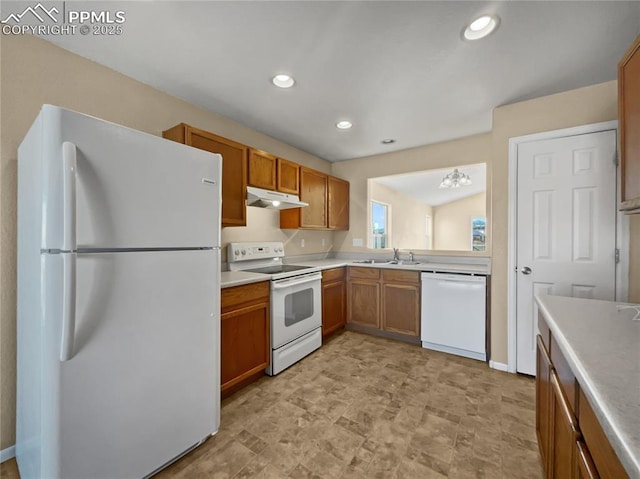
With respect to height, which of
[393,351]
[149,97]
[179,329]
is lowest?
[393,351]

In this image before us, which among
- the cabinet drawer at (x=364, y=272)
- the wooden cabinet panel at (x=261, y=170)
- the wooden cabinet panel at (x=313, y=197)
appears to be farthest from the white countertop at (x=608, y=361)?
the wooden cabinet panel at (x=313, y=197)

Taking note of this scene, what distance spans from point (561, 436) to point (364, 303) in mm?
2387

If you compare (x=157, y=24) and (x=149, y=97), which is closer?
(x=157, y=24)

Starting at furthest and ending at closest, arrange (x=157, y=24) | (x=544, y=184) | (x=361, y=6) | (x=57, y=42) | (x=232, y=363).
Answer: (x=544, y=184), (x=232, y=363), (x=57, y=42), (x=157, y=24), (x=361, y=6)

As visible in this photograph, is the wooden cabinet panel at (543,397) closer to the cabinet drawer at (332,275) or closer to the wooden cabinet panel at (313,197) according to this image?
the cabinet drawer at (332,275)

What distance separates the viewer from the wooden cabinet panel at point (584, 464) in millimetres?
661

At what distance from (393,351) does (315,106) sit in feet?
8.47

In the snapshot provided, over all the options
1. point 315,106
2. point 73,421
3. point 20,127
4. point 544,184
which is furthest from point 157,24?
point 544,184

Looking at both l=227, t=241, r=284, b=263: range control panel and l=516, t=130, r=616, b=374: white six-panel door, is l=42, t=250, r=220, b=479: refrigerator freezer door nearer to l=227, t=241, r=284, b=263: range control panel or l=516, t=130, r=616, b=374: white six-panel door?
l=227, t=241, r=284, b=263: range control panel

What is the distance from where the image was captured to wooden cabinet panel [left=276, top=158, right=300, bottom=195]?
113 inches

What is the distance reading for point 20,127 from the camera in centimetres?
155

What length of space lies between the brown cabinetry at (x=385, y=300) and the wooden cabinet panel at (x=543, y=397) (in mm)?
1511

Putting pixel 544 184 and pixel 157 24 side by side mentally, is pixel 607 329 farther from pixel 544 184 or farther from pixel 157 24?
pixel 157 24

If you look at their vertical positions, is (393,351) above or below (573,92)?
below
